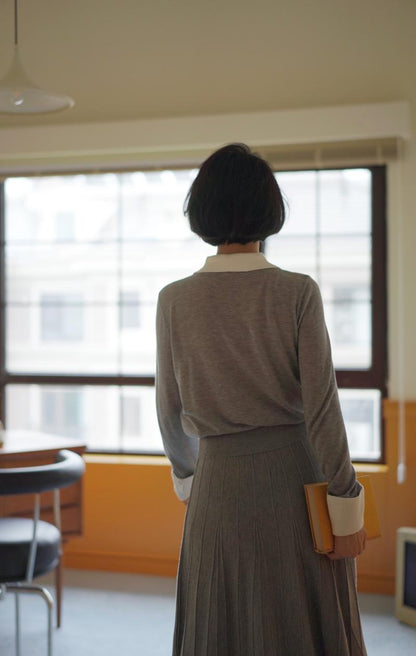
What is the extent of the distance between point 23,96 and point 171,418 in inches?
61.2

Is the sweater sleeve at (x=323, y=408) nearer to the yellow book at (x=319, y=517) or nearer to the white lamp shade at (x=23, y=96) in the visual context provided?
the yellow book at (x=319, y=517)

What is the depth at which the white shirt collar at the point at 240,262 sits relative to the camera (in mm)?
1396

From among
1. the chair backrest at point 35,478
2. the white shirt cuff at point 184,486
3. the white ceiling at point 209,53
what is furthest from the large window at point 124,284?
the white shirt cuff at point 184,486

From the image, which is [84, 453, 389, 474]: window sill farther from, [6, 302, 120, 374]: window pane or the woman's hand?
the woman's hand

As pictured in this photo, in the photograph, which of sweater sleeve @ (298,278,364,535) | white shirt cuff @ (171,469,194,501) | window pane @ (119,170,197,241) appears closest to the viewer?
sweater sleeve @ (298,278,364,535)

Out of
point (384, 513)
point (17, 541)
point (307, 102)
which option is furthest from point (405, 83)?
point (17, 541)

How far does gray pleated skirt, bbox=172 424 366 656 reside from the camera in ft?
4.45

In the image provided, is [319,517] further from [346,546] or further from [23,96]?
[23,96]

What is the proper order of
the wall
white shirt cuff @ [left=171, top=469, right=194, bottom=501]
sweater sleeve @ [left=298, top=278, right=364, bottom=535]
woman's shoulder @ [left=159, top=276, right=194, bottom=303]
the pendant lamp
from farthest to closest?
the wall < the pendant lamp < white shirt cuff @ [left=171, top=469, right=194, bottom=501] < woman's shoulder @ [left=159, top=276, right=194, bottom=303] < sweater sleeve @ [left=298, top=278, right=364, bottom=535]

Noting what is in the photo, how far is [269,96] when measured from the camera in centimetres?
351

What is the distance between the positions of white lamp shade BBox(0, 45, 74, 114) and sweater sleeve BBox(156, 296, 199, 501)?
4.69ft

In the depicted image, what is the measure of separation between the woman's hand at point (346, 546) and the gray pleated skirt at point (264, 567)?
2cm

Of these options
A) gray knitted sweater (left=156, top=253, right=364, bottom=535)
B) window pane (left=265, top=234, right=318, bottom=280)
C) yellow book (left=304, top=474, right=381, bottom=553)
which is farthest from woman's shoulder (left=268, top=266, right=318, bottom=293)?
window pane (left=265, top=234, right=318, bottom=280)

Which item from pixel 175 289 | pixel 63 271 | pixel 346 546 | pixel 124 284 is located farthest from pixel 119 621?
pixel 175 289
